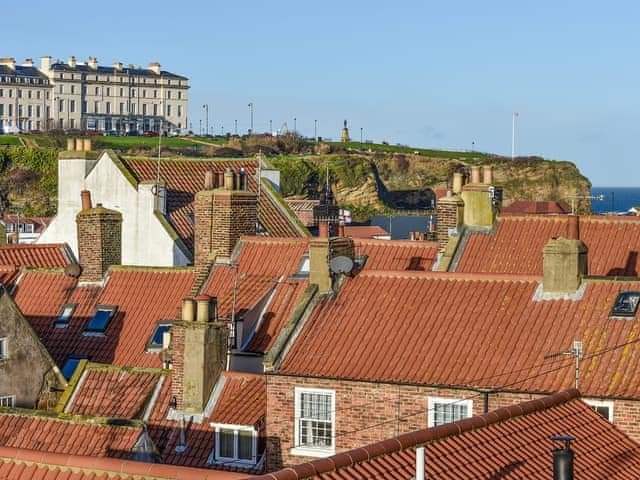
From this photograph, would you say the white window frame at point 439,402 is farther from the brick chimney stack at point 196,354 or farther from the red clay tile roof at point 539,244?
the red clay tile roof at point 539,244

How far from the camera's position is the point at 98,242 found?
1570 inches

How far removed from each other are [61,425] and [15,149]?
572 ft

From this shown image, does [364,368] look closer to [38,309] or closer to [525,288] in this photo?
[525,288]

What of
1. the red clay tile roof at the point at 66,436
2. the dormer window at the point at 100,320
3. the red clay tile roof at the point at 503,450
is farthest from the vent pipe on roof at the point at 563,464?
the dormer window at the point at 100,320

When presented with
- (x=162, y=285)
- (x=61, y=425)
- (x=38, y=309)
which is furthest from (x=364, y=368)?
(x=38, y=309)

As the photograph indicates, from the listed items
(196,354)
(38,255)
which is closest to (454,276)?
(196,354)

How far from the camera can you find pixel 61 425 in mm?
25875

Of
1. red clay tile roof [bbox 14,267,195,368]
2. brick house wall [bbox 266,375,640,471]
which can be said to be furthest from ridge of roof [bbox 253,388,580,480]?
red clay tile roof [bbox 14,267,195,368]

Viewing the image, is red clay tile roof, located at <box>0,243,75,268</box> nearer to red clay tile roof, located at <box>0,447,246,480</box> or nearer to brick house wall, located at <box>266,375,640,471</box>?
brick house wall, located at <box>266,375,640,471</box>

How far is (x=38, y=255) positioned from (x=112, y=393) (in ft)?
49.0

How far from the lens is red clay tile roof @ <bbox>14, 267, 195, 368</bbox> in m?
36.4

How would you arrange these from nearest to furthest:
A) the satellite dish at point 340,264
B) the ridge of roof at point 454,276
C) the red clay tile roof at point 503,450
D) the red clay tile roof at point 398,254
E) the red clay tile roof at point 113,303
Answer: the red clay tile roof at point 503,450 < the ridge of roof at point 454,276 < the satellite dish at point 340,264 < the red clay tile roof at point 113,303 < the red clay tile roof at point 398,254

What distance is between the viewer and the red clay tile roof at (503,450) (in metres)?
19.2

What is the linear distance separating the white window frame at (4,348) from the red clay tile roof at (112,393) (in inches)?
64.9
